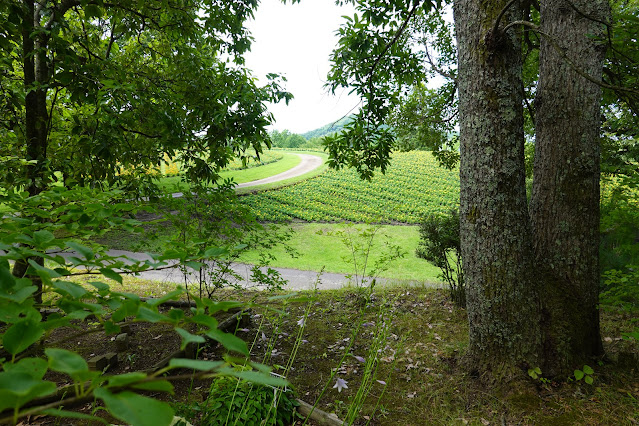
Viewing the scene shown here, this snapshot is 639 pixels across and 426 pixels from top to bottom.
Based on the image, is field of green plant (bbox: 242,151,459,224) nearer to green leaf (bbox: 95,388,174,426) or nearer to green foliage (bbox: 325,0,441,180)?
green foliage (bbox: 325,0,441,180)

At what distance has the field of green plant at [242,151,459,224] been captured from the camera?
18703 mm

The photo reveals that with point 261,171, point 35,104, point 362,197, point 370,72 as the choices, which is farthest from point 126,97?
point 261,171

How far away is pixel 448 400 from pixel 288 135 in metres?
56.8

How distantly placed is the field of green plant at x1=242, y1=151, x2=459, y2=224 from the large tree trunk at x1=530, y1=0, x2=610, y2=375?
1394cm

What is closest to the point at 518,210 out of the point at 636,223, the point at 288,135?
the point at 636,223

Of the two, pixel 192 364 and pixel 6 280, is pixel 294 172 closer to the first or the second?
pixel 6 280

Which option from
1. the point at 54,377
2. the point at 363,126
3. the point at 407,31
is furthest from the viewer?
the point at 407,31

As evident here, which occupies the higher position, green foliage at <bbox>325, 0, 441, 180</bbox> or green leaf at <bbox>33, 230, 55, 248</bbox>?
green foliage at <bbox>325, 0, 441, 180</bbox>

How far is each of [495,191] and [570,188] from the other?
0.75m

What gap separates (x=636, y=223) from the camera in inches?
143

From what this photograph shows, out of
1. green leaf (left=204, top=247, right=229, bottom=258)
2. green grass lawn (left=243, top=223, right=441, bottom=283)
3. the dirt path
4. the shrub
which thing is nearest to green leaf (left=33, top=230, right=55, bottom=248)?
green leaf (left=204, top=247, right=229, bottom=258)

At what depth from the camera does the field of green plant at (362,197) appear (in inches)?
736

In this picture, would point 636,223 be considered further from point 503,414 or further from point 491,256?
point 503,414

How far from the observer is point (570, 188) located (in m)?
2.80
